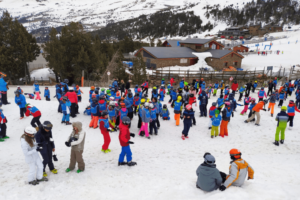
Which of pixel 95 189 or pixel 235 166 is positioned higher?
pixel 235 166

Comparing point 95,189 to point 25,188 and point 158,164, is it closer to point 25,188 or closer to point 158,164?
point 25,188

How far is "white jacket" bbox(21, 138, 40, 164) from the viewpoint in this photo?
4595 mm

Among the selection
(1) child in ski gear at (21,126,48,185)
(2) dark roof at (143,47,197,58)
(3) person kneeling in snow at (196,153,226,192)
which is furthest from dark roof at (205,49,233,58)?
(1) child in ski gear at (21,126,48,185)

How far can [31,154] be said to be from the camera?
4738mm

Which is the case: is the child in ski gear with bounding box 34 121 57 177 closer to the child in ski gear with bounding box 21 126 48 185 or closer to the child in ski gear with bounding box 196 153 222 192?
the child in ski gear with bounding box 21 126 48 185

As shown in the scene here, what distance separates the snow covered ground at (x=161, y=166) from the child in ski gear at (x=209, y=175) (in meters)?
0.16

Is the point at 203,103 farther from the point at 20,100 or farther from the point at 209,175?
the point at 20,100

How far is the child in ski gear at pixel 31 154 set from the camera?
15.1 feet

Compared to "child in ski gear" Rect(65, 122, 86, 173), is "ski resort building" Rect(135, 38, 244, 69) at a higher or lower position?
higher

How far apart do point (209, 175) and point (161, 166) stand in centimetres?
240

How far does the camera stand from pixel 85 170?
18.9ft

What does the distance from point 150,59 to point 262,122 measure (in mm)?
27520

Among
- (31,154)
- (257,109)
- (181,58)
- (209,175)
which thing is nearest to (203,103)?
(257,109)

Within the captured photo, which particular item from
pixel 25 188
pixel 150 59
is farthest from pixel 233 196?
pixel 150 59
